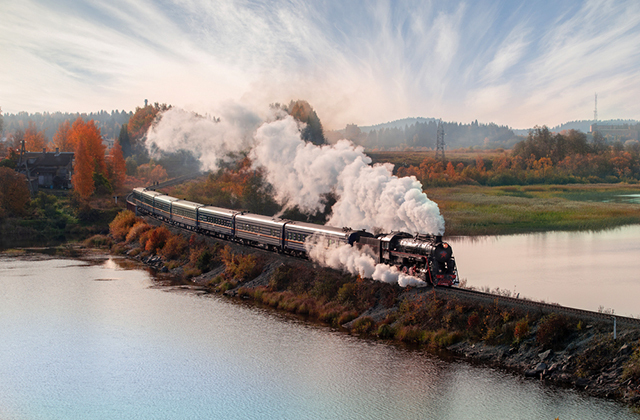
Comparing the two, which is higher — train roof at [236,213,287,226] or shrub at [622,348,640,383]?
train roof at [236,213,287,226]

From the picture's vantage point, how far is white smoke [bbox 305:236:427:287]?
3656cm

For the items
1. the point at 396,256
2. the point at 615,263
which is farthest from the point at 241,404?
the point at 615,263

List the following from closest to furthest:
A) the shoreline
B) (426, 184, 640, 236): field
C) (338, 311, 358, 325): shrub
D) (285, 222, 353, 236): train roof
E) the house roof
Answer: the shoreline
(338, 311, 358, 325): shrub
(285, 222, 353, 236): train roof
(426, 184, 640, 236): field
the house roof

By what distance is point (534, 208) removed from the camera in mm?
96938

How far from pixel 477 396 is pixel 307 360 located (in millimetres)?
10221

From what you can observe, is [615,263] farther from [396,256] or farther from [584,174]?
[584,174]

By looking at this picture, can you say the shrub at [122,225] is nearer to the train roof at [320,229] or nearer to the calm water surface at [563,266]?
the train roof at [320,229]

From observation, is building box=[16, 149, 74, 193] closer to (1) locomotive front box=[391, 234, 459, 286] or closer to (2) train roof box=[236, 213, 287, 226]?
(2) train roof box=[236, 213, 287, 226]

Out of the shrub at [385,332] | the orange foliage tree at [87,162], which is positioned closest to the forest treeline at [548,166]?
the orange foliage tree at [87,162]

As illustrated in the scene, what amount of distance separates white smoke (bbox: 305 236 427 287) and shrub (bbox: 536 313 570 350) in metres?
9.02

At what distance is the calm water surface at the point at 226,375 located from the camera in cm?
2441

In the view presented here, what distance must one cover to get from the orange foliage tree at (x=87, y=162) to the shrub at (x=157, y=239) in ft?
135

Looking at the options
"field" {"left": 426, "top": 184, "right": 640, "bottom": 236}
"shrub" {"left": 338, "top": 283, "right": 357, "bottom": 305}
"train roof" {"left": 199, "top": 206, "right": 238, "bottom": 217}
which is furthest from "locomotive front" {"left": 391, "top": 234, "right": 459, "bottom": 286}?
"field" {"left": 426, "top": 184, "right": 640, "bottom": 236}

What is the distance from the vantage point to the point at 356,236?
39812 mm
